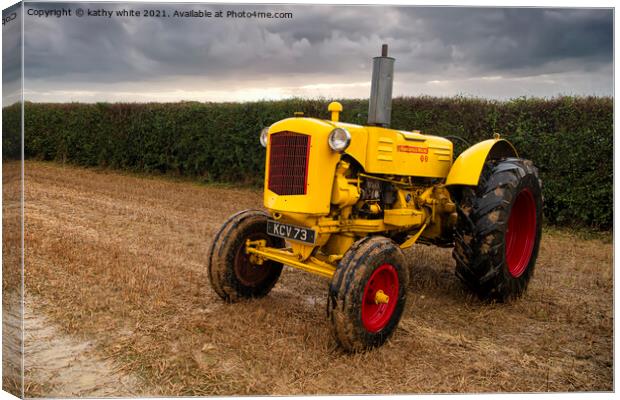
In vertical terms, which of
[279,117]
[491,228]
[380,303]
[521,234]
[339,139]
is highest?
[279,117]

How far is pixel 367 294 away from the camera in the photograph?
12.5ft

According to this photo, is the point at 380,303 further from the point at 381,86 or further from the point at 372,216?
the point at 381,86

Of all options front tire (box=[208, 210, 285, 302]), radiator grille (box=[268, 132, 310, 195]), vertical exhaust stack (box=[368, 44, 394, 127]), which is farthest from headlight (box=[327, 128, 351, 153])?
front tire (box=[208, 210, 285, 302])

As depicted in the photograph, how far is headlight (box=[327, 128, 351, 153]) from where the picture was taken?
3727 millimetres

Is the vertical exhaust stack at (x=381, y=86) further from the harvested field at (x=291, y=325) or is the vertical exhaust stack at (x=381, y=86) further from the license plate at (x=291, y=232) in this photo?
the harvested field at (x=291, y=325)

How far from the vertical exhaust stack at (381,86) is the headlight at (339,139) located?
55 cm

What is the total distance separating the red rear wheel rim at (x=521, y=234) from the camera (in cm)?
518

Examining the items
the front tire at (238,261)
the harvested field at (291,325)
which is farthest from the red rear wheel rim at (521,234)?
the front tire at (238,261)

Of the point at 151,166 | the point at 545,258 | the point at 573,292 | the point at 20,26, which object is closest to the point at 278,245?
the point at 20,26

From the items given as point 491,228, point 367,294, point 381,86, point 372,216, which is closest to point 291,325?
point 367,294

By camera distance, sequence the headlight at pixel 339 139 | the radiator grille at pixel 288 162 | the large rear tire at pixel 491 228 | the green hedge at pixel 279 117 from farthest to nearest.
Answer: the green hedge at pixel 279 117 → the large rear tire at pixel 491 228 → the radiator grille at pixel 288 162 → the headlight at pixel 339 139

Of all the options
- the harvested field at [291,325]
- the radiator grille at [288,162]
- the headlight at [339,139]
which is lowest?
the harvested field at [291,325]

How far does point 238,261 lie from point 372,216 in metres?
1.21

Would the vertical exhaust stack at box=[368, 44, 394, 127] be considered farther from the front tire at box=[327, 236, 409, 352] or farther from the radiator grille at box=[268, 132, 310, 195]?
the front tire at box=[327, 236, 409, 352]
